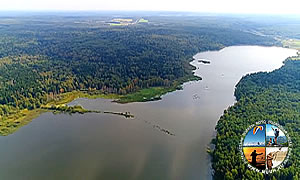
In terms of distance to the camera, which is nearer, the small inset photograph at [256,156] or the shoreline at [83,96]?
the small inset photograph at [256,156]

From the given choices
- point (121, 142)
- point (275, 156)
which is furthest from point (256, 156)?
point (121, 142)

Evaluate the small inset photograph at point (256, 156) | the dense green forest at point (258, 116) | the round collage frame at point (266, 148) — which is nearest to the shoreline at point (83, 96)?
the dense green forest at point (258, 116)

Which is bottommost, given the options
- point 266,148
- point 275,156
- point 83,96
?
point 83,96

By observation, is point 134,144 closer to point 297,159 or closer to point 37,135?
point 37,135

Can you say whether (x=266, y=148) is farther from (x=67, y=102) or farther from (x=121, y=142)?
(x=67, y=102)

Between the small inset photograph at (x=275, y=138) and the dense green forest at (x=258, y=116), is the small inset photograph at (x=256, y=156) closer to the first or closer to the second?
the small inset photograph at (x=275, y=138)

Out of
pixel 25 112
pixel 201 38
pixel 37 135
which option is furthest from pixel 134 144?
pixel 201 38
